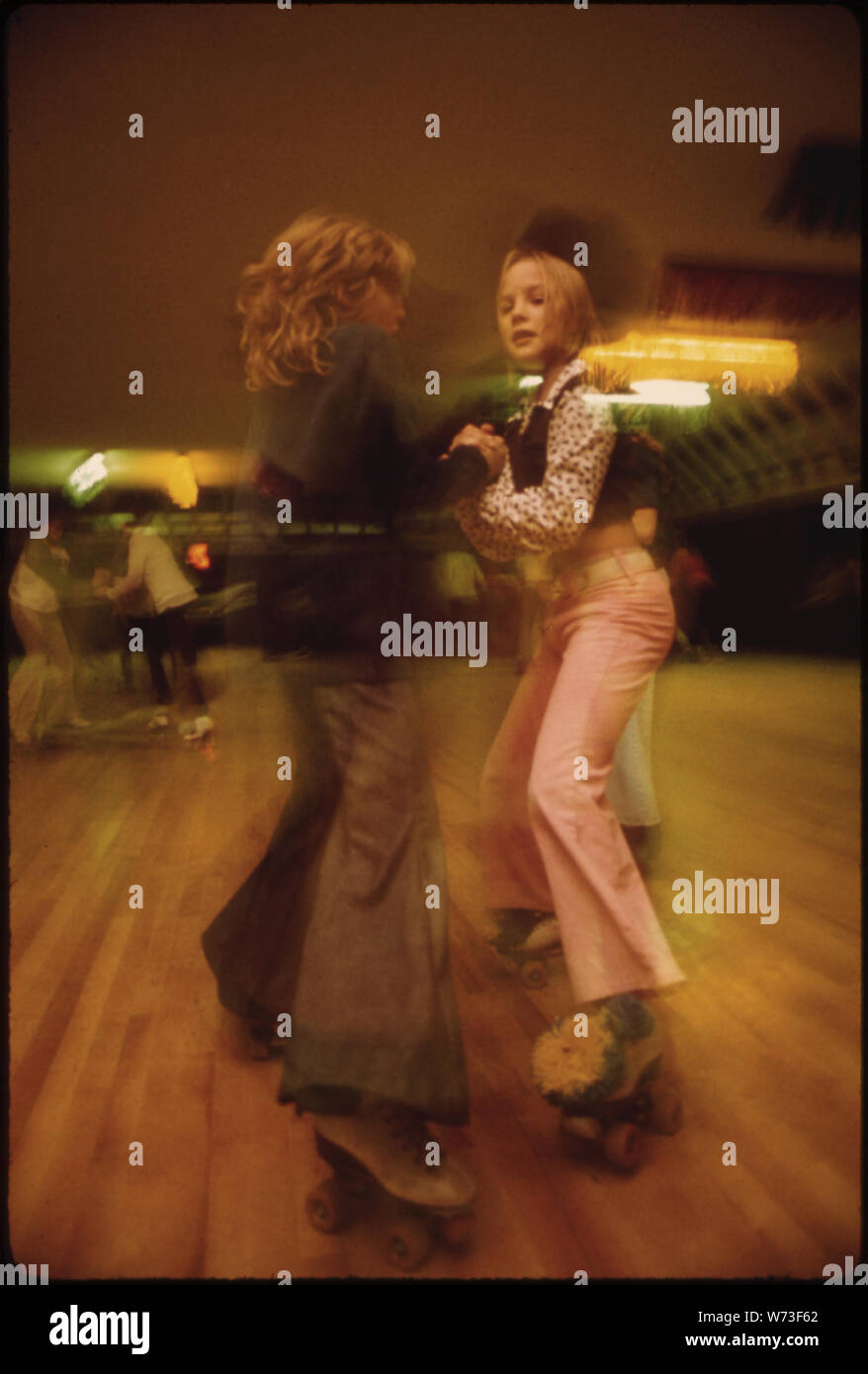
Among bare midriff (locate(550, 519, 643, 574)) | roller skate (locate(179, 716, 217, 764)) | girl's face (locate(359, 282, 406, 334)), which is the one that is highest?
girl's face (locate(359, 282, 406, 334))

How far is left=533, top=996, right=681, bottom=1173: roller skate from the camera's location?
5.58 ft

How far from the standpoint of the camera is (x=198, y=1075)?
1.96m

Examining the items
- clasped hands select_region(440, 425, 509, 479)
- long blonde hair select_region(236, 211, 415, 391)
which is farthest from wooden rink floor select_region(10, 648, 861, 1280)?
long blonde hair select_region(236, 211, 415, 391)

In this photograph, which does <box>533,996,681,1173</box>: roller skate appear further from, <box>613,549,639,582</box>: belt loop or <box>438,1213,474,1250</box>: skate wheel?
<box>613,549,639,582</box>: belt loop

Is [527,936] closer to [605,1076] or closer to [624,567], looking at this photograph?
[605,1076]

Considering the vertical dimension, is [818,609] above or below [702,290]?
below

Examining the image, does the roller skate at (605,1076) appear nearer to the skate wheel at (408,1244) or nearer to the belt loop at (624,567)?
the skate wheel at (408,1244)

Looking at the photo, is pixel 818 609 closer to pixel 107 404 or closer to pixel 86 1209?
pixel 107 404

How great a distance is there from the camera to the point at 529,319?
168 cm

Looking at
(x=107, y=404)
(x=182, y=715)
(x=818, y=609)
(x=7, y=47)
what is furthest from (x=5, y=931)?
(x=818, y=609)

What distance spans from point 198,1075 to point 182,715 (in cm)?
132

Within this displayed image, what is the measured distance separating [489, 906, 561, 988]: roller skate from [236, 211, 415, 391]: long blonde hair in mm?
1221

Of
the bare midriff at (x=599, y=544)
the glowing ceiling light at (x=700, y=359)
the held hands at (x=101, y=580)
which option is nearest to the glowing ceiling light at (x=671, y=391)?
the glowing ceiling light at (x=700, y=359)

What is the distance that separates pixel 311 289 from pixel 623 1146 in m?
1.53
